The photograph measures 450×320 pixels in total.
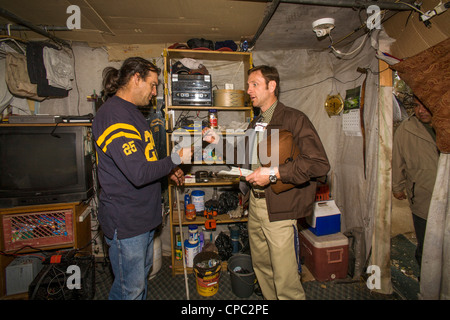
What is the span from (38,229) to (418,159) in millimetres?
3897

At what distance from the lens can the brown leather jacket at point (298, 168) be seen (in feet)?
4.71

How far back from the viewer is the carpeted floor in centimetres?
229

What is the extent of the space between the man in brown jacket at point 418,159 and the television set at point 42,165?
3.36 m

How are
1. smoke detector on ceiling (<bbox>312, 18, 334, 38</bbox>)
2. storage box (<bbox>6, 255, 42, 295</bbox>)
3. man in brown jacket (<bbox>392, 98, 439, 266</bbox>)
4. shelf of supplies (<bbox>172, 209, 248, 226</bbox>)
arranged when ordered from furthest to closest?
shelf of supplies (<bbox>172, 209, 248, 226</bbox>) < storage box (<bbox>6, 255, 42, 295</bbox>) < smoke detector on ceiling (<bbox>312, 18, 334, 38</bbox>) < man in brown jacket (<bbox>392, 98, 439, 266</bbox>)

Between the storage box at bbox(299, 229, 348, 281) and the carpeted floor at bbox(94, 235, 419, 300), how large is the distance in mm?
87

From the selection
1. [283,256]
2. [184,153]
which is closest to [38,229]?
[184,153]

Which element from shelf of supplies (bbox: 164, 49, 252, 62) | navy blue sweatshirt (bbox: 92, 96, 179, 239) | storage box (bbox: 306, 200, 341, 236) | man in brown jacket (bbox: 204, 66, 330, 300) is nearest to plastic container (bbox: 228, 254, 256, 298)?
man in brown jacket (bbox: 204, 66, 330, 300)

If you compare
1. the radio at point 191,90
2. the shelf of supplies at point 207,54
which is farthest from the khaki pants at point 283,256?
the shelf of supplies at point 207,54

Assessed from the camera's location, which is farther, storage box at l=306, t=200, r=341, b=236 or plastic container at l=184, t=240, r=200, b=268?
plastic container at l=184, t=240, r=200, b=268

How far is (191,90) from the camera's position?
2572mm

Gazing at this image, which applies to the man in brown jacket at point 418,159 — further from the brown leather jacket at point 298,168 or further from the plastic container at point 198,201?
the plastic container at point 198,201

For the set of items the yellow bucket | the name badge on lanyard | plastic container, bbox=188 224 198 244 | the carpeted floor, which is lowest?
the carpeted floor

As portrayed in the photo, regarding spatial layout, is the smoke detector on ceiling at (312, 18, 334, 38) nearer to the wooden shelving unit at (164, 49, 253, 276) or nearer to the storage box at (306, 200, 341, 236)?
the wooden shelving unit at (164, 49, 253, 276)
